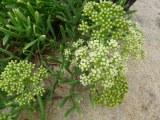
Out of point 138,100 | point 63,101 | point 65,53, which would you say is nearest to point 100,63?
point 65,53

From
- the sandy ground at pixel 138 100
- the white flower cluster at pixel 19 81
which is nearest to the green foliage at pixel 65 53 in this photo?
the white flower cluster at pixel 19 81

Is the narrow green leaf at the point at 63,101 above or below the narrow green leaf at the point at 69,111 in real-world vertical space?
above

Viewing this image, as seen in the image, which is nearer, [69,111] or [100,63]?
[100,63]

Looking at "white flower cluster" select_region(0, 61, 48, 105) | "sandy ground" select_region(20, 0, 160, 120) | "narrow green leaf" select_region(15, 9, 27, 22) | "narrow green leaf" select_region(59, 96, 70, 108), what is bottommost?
"sandy ground" select_region(20, 0, 160, 120)

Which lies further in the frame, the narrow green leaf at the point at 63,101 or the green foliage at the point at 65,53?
the narrow green leaf at the point at 63,101

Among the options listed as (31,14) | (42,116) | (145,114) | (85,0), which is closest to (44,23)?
(31,14)

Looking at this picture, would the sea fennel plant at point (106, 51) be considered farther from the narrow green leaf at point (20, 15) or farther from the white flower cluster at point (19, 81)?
the narrow green leaf at point (20, 15)

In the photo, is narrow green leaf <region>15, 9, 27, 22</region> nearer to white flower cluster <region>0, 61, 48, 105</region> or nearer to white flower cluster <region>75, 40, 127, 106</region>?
white flower cluster <region>0, 61, 48, 105</region>

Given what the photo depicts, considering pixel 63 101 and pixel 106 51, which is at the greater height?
pixel 106 51

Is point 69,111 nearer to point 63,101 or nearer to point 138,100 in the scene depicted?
point 63,101

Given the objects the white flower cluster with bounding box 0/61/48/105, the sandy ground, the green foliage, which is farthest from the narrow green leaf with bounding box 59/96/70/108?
the white flower cluster with bounding box 0/61/48/105

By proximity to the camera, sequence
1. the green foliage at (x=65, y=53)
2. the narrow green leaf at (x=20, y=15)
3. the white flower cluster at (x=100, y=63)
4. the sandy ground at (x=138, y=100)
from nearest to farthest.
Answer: the white flower cluster at (x=100, y=63) < the green foliage at (x=65, y=53) < the narrow green leaf at (x=20, y=15) < the sandy ground at (x=138, y=100)

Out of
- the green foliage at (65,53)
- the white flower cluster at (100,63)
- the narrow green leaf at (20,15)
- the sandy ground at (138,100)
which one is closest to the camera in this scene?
the white flower cluster at (100,63)

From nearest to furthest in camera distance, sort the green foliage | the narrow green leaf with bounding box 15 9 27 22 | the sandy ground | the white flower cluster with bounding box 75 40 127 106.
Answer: the white flower cluster with bounding box 75 40 127 106 < the green foliage < the narrow green leaf with bounding box 15 9 27 22 < the sandy ground
